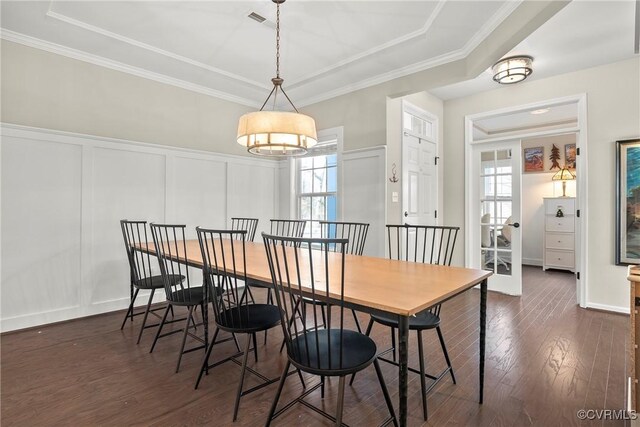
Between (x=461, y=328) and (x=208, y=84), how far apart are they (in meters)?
4.10

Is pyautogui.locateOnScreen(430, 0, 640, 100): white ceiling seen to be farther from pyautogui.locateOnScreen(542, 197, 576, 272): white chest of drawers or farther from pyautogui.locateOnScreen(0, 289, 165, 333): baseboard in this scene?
pyautogui.locateOnScreen(0, 289, 165, 333): baseboard

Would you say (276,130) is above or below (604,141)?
below

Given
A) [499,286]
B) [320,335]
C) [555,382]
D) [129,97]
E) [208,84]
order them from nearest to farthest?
[320,335] → [555,382] → [129,97] → [208,84] → [499,286]

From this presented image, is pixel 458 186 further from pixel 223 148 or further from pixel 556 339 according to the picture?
pixel 223 148

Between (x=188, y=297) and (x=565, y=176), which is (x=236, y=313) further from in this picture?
(x=565, y=176)

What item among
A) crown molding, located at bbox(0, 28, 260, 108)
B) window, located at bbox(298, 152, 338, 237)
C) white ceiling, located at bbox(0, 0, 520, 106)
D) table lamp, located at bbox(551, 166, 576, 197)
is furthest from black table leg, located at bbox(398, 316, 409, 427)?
table lamp, located at bbox(551, 166, 576, 197)

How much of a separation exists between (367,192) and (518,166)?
2.12 m

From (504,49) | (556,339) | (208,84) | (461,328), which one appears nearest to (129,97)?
(208,84)

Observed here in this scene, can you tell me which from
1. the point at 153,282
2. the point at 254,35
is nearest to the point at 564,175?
the point at 254,35

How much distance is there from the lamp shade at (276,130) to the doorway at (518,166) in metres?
3.17

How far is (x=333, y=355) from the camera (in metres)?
1.52

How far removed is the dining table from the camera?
1308 millimetres

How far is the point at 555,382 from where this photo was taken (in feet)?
6.98

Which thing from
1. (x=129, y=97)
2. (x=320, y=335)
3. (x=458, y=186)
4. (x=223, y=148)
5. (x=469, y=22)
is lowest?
(x=320, y=335)
